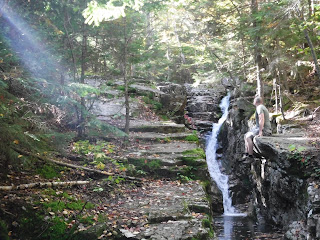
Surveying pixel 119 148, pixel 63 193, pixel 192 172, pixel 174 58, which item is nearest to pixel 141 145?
pixel 119 148

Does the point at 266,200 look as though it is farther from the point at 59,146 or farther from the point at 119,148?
the point at 59,146

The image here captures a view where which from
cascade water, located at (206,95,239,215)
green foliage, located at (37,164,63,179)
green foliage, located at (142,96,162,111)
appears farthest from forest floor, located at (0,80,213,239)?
green foliage, located at (142,96,162,111)

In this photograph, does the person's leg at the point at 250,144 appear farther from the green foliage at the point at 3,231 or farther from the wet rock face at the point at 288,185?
the green foliage at the point at 3,231

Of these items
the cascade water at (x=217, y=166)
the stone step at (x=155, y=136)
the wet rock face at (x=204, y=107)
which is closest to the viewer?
the stone step at (x=155, y=136)

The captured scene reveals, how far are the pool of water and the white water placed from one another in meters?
1.58

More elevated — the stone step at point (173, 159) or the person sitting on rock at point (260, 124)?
the person sitting on rock at point (260, 124)

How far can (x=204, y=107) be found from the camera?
69.2 feet

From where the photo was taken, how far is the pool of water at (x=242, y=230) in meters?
8.04

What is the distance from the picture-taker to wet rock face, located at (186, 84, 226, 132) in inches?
749

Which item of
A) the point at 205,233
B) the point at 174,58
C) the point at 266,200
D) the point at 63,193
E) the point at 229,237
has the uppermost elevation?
the point at 174,58

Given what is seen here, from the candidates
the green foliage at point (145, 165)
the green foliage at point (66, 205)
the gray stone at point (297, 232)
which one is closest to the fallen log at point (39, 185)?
the green foliage at point (66, 205)

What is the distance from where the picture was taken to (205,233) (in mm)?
4535

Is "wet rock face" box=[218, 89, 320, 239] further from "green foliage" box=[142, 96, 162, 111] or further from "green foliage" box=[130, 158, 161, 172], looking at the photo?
"green foliage" box=[142, 96, 162, 111]

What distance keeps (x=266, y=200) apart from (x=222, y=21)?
909 centimetres
